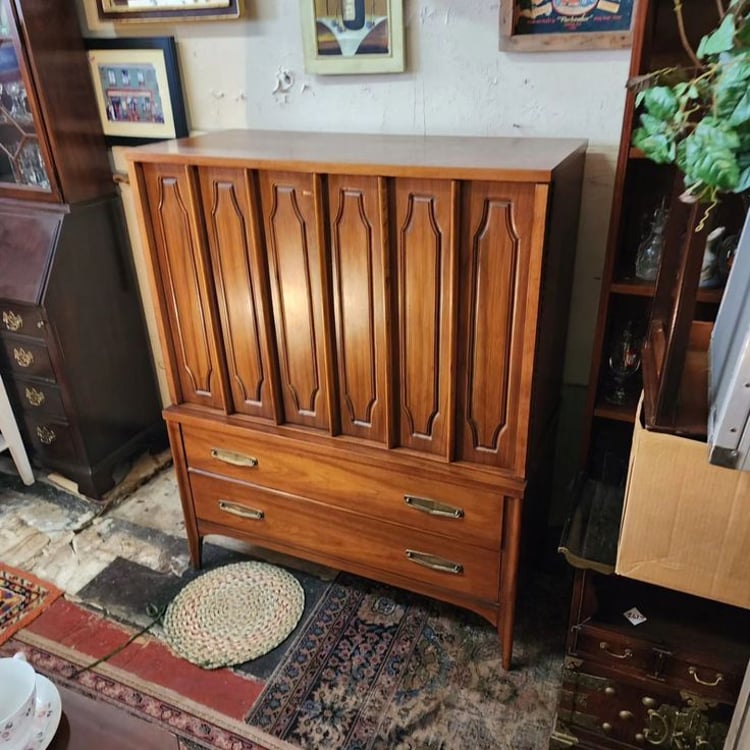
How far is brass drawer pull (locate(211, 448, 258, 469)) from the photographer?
5.98 feet

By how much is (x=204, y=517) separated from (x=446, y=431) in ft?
2.98

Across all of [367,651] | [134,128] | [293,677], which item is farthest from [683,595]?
[134,128]

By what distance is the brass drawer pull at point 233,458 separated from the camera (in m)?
1.82

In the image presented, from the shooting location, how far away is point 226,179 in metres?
1.49

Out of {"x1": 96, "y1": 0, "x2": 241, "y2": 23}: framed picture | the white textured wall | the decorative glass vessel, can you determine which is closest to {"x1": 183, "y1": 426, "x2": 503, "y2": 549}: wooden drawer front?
the decorative glass vessel

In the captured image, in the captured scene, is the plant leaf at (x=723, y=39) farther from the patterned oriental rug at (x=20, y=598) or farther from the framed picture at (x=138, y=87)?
the patterned oriental rug at (x=20, y=598)

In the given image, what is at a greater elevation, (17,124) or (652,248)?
(17,124)

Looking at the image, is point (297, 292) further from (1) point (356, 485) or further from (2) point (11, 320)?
(2) point (11, 320)

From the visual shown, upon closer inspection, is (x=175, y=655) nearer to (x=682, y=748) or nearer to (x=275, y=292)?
(x=275, y=292)

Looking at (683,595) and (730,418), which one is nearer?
(730,418)

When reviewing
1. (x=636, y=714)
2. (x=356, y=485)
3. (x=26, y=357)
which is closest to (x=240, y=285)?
(x=356, y=485)

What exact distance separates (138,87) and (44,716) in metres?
1.82

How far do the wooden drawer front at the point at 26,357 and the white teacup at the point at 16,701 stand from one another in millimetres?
1322

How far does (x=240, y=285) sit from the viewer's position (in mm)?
1612
